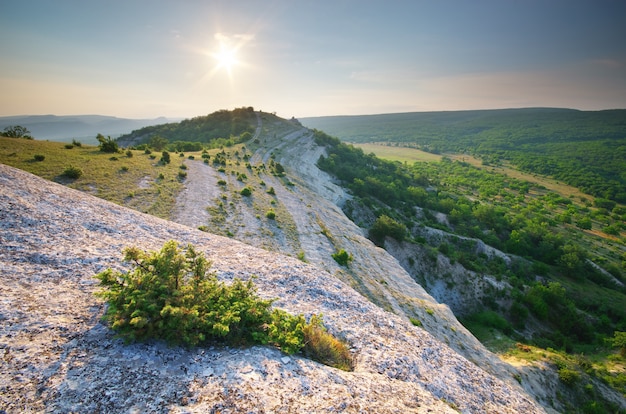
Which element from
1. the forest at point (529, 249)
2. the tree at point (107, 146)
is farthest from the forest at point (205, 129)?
the tree at point (107, 146)

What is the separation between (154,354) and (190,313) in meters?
1.97

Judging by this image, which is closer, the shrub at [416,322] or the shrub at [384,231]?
the shrub at [416,322]

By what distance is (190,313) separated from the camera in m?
11.0

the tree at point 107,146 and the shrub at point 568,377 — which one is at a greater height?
the tree at point 107,146

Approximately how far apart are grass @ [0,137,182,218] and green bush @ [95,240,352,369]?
21.2 meters

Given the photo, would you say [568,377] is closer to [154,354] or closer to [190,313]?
[190,313]

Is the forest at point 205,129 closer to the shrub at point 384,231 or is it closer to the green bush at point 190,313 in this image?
the shrub at point 384,231

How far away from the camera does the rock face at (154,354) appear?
920cm

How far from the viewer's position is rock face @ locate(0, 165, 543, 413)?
9.20 metres

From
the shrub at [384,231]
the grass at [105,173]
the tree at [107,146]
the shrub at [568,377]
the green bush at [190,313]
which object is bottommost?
the shrub at [568,377]

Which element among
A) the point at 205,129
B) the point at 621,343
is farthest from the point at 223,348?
→ the point at 205,129

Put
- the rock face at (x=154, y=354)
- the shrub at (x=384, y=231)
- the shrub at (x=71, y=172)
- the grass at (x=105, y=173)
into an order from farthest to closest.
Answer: the shrub at (x=384, y=231), the shrub at (x=71, y=172), the grass at (x=105, y=173), the rock face at (x=154, y=354)

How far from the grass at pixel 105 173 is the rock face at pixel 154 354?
894 cm

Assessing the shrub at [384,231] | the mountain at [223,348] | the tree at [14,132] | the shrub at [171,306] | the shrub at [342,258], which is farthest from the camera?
the shrub at [384,231]
